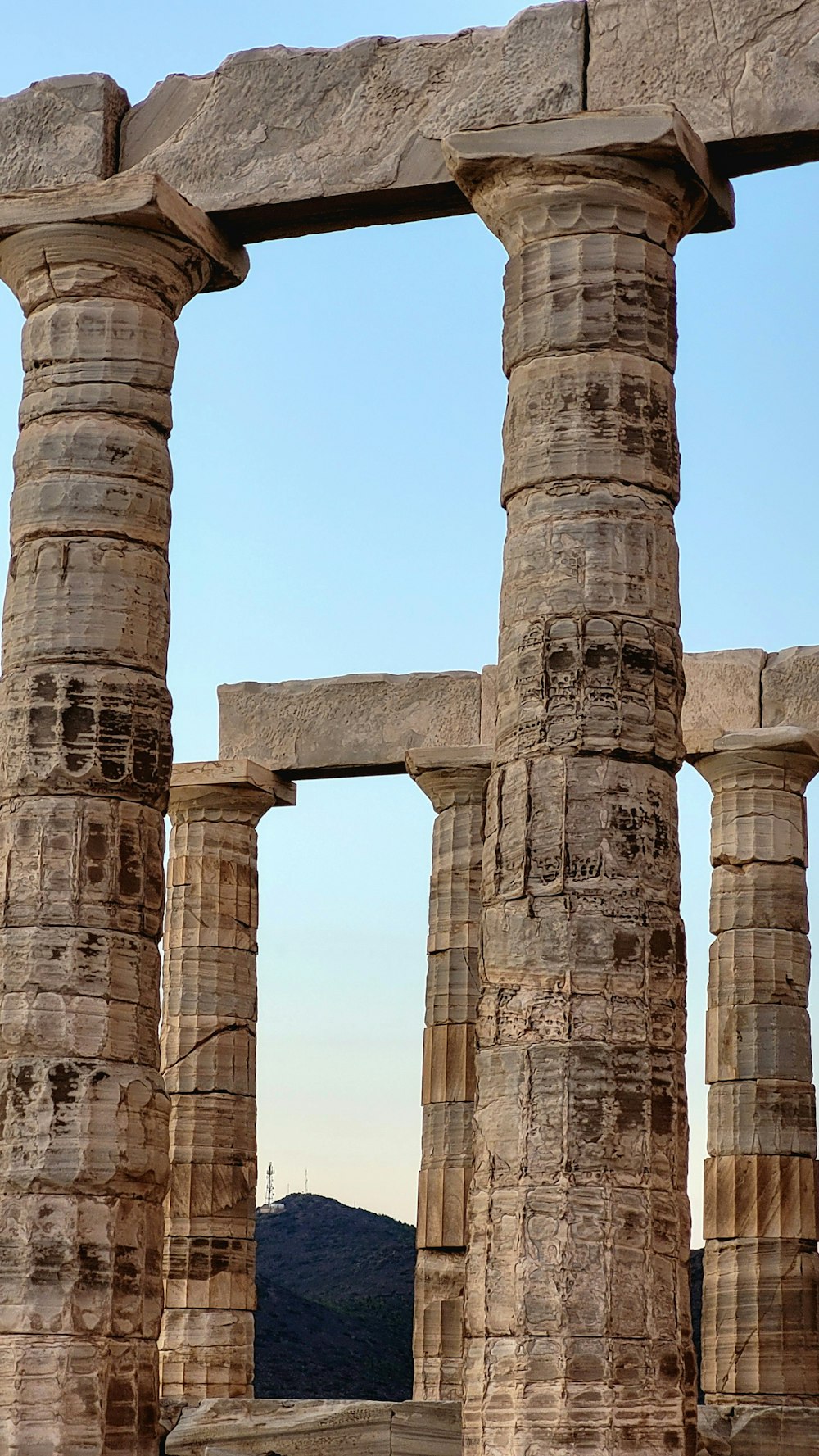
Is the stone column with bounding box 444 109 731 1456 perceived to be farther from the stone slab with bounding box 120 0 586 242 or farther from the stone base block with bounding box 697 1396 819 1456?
the stone base block with bounding box 697 1396 819 1456

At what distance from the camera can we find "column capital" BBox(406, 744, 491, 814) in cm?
2634

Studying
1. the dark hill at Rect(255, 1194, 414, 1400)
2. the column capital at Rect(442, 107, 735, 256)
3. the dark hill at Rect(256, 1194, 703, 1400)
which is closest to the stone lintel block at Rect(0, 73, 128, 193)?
the column capital at Rect(442, 107, 735, 256)

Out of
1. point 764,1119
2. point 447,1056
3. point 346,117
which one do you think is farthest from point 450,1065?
point 346,117

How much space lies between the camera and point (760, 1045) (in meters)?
25.1

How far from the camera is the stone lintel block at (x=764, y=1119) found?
81.1ft

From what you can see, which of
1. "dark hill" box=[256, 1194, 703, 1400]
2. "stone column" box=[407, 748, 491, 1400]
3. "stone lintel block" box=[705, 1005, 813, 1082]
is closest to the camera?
"stone lintel block" box=[705, 1005, 813, 1082]

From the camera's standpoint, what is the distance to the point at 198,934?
26.5 meters

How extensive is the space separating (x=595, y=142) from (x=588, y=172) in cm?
21

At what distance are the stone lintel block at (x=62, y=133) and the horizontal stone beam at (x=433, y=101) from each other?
20 centimetres

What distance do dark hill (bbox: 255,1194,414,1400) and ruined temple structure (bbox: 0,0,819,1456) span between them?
1302 inches

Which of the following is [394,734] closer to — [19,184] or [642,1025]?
[19,184]

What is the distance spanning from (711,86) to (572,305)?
179cm

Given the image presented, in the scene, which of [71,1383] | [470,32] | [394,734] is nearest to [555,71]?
[470,32]

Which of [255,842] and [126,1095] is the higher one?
[255,842]
